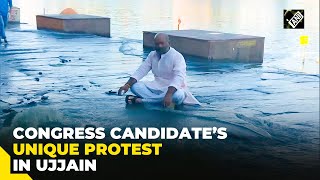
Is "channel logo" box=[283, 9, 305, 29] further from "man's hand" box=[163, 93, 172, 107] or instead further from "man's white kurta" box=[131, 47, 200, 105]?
"man's hand" box=[163, 93, 172, 107]

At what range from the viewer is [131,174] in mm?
4508

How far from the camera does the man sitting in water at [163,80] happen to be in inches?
235

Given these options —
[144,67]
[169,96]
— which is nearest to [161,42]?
[144,67]

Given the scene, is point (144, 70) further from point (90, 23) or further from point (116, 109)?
point (90, 23)

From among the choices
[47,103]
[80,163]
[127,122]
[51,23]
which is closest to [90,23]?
[51,23]

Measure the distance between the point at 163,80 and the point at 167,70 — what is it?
20 cm

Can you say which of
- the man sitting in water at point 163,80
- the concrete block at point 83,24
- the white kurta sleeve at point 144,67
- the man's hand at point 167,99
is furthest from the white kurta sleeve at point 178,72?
the concrete block at point 83,24

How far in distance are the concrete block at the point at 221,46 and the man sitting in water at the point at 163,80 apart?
394 cm

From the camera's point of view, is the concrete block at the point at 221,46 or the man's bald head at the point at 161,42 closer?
the man's bald head at the point at 161,42

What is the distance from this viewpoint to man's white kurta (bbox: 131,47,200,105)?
19.6 feet

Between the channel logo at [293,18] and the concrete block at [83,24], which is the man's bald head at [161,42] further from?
the concrete block at [83,24]

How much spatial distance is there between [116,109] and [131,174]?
1.95 metres

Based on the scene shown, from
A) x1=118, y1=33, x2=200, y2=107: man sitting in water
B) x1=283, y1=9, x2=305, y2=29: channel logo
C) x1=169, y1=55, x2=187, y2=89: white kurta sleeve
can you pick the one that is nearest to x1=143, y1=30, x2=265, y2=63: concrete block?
x1=283, y1=9, x2=305, y2=29: channel logo

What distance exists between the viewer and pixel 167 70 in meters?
6.14
